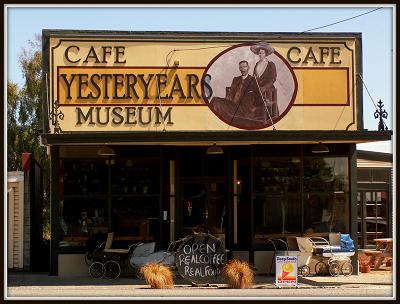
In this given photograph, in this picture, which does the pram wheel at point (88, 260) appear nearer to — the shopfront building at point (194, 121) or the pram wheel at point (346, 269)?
the shopfront building at point (194, 121)

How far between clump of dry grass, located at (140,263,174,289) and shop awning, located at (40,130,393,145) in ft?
9.30

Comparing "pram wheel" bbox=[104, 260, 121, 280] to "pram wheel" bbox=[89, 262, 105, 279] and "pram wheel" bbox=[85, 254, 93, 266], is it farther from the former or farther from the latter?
"pram wheel" bbox=[85, 254, 93, 266]

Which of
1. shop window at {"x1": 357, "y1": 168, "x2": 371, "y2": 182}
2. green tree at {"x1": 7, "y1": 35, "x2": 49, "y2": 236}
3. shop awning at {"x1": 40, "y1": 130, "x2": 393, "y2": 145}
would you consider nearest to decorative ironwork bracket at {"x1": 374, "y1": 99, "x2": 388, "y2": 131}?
shop awning at {"x1": 40, "y1": 130, "x2": 393, "y2": 145}

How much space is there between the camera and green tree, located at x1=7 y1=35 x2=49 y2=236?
36906 mm

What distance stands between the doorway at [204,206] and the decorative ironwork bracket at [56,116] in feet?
Answer: 11.9

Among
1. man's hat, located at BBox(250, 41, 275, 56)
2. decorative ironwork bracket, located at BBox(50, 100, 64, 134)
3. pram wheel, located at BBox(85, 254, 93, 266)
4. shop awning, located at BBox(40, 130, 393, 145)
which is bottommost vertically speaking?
pram wheel, located at BBox(85, 254, 93, 266)

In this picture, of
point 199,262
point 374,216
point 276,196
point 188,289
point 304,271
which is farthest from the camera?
point 374,216

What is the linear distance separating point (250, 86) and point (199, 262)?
4790 millimetres

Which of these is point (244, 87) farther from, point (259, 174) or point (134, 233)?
point (134, 233)

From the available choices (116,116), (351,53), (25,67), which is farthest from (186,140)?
(25,67)

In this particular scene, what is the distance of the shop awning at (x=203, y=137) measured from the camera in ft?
57.2

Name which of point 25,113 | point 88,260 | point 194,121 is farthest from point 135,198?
point 25,113

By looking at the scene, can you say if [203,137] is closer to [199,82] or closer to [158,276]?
[199,82]

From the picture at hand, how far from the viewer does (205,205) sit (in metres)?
20.7
